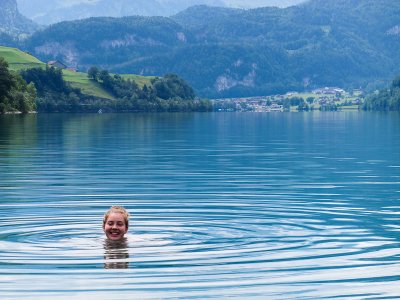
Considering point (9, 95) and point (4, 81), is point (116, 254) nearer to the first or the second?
point (4, 81)

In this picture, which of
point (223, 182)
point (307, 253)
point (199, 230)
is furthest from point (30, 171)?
point (307, 253)

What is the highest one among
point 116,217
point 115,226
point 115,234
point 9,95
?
point 9,95

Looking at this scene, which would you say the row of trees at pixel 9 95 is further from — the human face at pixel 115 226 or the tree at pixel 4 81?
the human face at pixel 115 226

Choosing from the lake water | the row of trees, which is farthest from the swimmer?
the row of trees

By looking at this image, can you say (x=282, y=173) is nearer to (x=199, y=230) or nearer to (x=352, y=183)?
(x=352, y=183)

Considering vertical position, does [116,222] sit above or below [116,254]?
above

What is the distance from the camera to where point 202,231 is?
25469mm

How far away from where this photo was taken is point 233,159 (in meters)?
56.9

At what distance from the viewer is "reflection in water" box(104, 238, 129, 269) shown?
20.5m

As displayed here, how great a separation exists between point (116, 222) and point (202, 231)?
4.58 meters

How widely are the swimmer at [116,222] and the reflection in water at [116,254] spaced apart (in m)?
0.28

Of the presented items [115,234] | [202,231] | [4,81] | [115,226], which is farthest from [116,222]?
[4,81]

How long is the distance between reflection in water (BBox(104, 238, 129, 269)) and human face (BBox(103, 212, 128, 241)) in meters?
0.24

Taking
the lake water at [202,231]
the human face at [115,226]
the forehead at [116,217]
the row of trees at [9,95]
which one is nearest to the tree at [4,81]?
the row of trees at [9,95]
